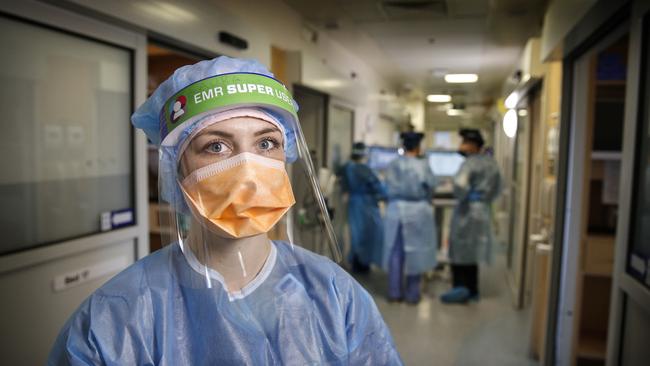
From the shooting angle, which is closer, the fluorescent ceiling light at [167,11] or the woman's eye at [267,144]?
the woman's eye at [267,144]

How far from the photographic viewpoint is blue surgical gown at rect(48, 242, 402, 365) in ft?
3.04

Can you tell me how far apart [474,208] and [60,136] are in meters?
3.54

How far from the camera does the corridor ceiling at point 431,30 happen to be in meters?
3.38

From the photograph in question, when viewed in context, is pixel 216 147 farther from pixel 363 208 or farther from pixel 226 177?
pixel 363 208

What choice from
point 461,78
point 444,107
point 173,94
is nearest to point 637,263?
point 173,94

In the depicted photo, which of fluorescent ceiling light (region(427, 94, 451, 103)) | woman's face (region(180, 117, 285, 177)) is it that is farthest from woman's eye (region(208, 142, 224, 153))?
fluorescent ceiling light (region(427, 94, 451, 103))

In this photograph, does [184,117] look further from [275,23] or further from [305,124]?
[305,124]

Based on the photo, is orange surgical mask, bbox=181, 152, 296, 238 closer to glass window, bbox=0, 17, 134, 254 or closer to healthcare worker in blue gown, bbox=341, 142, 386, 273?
glass window, bbox=0, 17, 134, 254

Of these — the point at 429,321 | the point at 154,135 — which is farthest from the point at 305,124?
the point at 154,135

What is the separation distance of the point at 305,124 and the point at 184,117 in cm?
294

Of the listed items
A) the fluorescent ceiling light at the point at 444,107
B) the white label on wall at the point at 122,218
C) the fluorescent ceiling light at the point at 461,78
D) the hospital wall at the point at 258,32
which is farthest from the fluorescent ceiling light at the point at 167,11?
the fluorescent ceiling light at the point at 444,107

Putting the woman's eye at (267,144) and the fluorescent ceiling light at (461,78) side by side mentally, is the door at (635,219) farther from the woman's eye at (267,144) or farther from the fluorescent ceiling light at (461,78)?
the fluorescent ceiling light at (461,78)

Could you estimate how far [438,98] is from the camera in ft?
33.7

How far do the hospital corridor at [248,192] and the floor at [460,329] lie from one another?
0.9 inches
